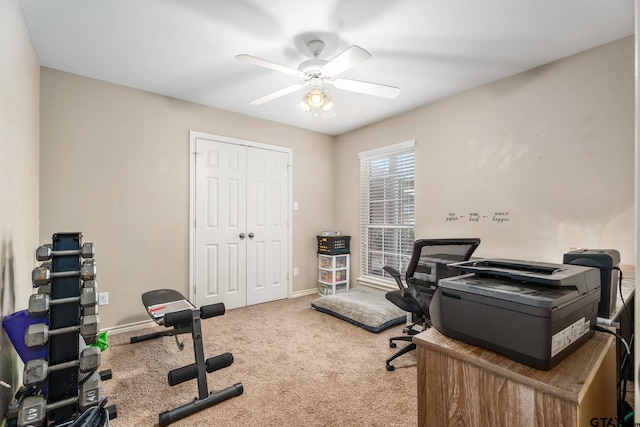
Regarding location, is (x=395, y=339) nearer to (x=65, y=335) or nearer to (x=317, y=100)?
(x=317, y=100)

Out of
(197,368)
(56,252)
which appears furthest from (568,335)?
(56,252)

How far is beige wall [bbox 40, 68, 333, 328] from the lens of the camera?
2.73 meters

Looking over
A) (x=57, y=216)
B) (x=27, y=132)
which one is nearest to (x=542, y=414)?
(x=27, y=132)

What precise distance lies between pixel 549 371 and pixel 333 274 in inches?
138

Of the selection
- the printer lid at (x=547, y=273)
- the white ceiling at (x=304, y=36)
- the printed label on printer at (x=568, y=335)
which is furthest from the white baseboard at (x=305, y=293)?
the printed label on printer at (x=568, y=335)

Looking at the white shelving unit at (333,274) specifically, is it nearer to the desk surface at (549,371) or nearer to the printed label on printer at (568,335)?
the desk surface at (549,371)

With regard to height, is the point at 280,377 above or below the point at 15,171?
below

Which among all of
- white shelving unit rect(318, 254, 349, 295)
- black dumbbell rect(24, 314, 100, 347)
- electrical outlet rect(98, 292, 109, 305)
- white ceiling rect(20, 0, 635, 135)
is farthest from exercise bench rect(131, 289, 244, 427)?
white shelving unit rect(318, 254, 349, 295)

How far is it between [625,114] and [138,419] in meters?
3.80

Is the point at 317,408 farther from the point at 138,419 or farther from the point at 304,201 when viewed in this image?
the point at 304,201

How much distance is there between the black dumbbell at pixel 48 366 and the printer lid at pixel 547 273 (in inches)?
66.0

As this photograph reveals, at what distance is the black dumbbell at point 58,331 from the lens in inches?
51.3

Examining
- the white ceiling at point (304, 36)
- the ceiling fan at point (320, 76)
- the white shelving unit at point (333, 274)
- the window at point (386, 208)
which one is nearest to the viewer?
the white ceiling at point (304, 36)

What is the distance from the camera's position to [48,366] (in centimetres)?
136
